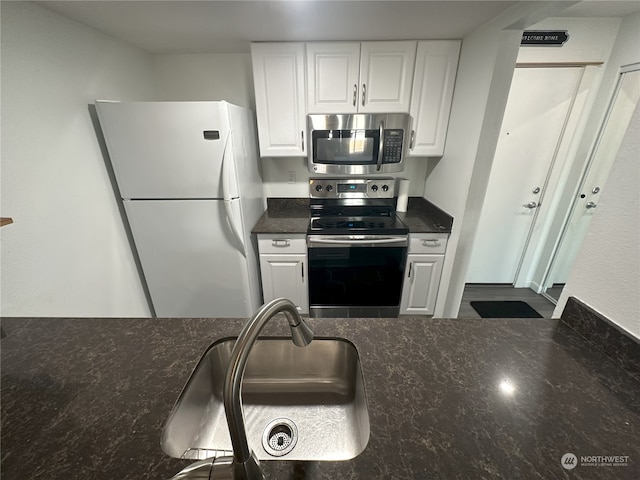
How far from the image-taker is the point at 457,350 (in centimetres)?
78

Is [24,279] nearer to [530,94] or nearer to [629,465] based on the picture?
[629,465]

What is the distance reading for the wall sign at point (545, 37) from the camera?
1864mm

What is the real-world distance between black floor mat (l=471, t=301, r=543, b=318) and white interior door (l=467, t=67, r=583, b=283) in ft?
1.07

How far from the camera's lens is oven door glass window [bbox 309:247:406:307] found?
77.8 inches

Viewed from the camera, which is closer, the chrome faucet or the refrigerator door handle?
the chrome faucet

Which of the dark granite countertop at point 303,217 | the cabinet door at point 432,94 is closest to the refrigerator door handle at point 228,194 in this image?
the dark granite countertop at point 303,217

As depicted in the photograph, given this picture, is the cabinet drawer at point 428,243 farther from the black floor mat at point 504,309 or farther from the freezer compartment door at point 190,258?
the freezer compartment door at point 190,258

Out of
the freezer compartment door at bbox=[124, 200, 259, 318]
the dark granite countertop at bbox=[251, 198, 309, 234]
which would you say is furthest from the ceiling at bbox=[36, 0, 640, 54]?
the dark granite countertop at bbox=[251, 198, 309, 234]

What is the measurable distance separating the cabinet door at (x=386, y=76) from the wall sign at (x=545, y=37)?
889 millimetres

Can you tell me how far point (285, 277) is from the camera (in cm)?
208

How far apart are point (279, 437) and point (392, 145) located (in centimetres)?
193

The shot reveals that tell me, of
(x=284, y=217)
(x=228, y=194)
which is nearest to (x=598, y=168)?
(x=284, y=217)

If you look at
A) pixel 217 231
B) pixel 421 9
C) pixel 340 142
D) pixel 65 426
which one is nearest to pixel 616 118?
pixel 421 9

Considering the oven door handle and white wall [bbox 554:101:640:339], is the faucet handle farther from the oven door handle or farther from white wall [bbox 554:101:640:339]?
the oven door handle
